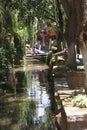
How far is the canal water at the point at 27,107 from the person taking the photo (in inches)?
389

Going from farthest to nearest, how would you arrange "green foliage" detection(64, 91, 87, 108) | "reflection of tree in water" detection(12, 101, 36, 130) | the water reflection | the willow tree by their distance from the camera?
"reflection of tree in water" detection(12, 101, 36, 130)
the water reflection
the willow tree
"green foliage" detection(64, 91, 87, 108)

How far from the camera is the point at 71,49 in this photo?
17953 millimetres

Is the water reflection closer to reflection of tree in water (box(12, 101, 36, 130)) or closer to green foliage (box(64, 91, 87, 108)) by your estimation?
reflection of tree in water (box(12, 101, 36, 130))

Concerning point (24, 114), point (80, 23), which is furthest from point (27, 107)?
point (80, 23)

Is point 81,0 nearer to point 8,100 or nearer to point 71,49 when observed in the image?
point 8,100

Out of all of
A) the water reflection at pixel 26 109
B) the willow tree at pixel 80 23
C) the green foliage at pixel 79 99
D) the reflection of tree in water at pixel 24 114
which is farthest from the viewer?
the reflection of tree in water at pixel 24 114

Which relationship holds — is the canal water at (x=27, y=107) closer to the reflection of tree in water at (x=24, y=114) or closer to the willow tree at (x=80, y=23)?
the reflection of tree in water at (x=24, y=114)

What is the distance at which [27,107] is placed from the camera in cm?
1227

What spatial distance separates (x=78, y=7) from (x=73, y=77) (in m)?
7.22

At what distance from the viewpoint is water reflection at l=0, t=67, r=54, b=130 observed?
9852 millimetres

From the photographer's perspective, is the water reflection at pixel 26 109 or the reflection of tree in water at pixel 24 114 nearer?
the water reflection at pixel 26 109

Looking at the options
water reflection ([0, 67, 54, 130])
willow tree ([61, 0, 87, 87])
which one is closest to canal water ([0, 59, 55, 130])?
water reflection ([0, 67, 54, 130])

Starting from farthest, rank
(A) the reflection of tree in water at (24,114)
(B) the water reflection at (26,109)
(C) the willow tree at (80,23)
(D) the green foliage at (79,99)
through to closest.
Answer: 1. (A) the reflection of tree in water at (24,114)
2. (B) the water reflection at (26,109)
3. (C) the willow tree at (80,23)
4. (D) the green foliage at (79,99)

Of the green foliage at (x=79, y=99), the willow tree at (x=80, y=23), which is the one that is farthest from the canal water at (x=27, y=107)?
the willow tree at (x=80, y=23)
